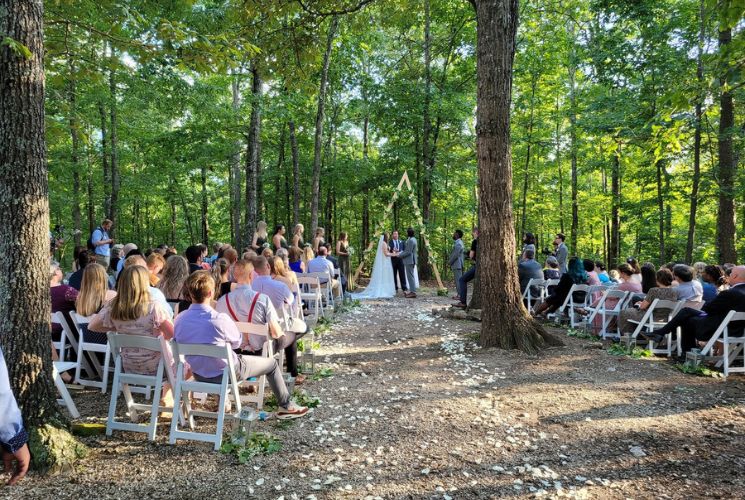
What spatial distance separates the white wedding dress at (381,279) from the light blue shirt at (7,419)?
1292cm

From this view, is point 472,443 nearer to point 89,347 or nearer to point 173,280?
point 89,347

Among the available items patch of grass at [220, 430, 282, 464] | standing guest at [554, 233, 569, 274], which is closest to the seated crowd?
patch of grass at [220, 430, 282, 464]

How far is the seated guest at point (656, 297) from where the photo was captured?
7.23 metres

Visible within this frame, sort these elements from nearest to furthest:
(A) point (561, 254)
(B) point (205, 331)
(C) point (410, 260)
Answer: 1. (B) point (205, 331)
2. (A) point (561, 254)
3. (C) point (410, 260)

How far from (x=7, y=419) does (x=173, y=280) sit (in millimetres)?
4471

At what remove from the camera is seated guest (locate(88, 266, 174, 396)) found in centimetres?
423

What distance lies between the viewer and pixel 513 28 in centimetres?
716

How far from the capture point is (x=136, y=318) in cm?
425

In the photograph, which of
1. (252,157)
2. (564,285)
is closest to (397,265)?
(252,157)

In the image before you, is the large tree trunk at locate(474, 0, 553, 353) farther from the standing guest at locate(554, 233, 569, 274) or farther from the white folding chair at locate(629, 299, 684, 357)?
the standing guest at locate(554, 233, 569, 274)

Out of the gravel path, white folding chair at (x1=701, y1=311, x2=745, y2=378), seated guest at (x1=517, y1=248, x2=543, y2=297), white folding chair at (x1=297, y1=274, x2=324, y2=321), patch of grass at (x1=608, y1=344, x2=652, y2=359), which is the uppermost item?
seated guest at (x1=517, y1=248, x2=543, y2=297)

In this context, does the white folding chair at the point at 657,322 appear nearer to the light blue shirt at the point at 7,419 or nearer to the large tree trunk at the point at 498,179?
the large tree trunk at the point at 498,179

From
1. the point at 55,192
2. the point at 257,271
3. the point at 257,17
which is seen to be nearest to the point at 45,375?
the point at 257,271

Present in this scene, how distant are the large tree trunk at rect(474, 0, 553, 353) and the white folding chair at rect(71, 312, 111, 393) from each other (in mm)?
5184
